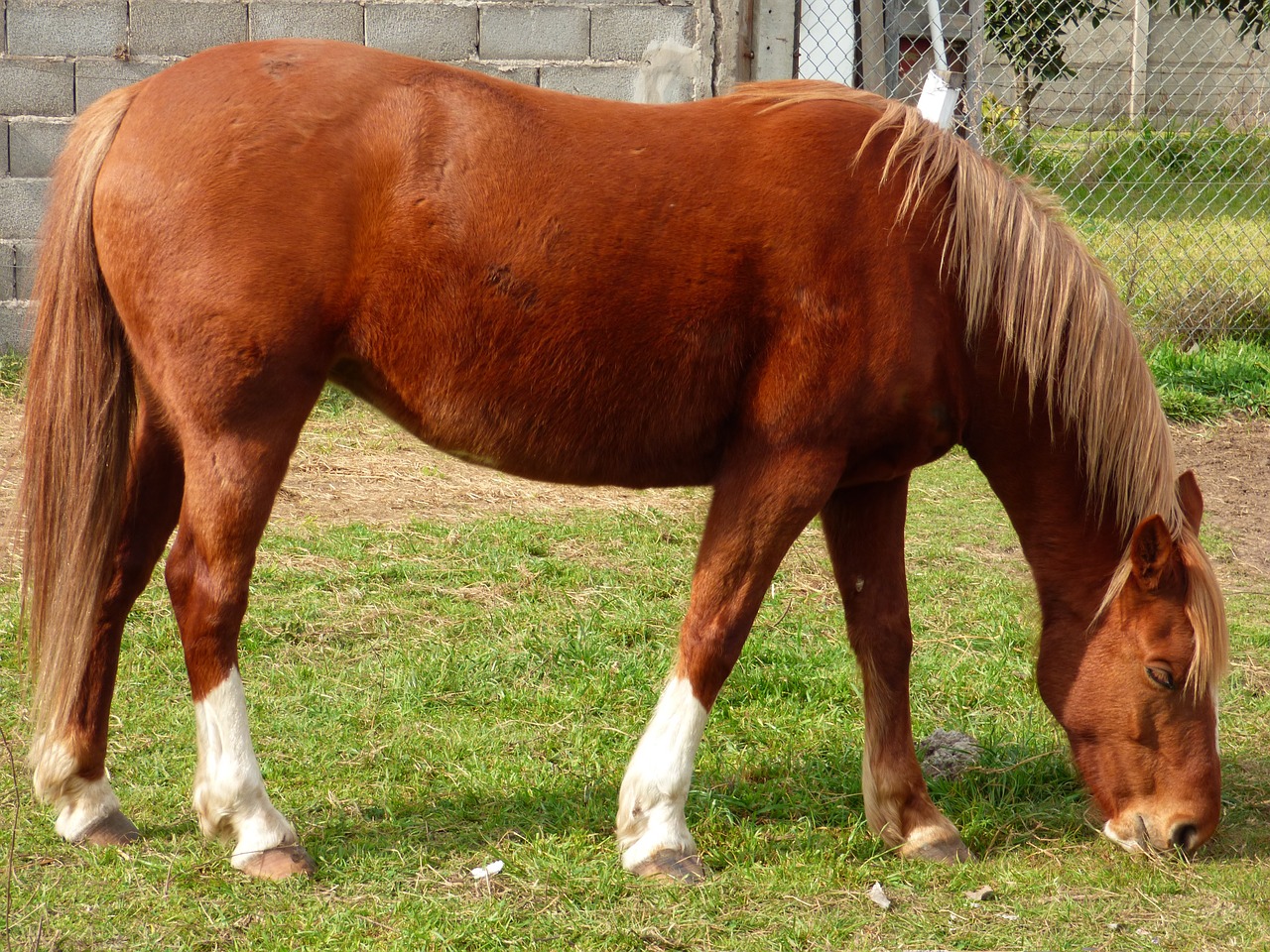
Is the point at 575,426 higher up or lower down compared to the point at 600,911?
higher up

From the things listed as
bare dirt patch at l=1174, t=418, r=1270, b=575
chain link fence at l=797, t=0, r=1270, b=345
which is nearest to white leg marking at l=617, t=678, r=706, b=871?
bare dirt patch at l=1174, t=418, r=1270, b=575

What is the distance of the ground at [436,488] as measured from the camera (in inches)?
220

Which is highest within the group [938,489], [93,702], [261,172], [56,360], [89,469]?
[261,172]

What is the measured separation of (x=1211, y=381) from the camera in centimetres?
754

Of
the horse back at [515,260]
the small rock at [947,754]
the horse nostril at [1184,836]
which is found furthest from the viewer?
the small rock at [947,754]

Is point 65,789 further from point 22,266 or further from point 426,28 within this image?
point 426,28

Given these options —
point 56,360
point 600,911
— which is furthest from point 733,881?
point 56,360

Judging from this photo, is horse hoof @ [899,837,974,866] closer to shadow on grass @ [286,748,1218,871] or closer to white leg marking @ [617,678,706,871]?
shadow on grass @ [286,748,1218,871]

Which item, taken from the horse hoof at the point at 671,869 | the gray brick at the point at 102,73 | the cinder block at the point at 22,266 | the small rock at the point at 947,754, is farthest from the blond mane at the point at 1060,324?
the cinder block at the point at 22,266

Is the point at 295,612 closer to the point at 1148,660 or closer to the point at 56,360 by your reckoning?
the point at 56,360

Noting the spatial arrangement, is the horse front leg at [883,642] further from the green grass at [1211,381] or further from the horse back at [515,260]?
the green grass at [1211,381]

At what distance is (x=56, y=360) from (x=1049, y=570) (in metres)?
2.43

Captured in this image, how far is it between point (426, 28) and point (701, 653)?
16.5ft

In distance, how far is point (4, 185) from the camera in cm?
671
